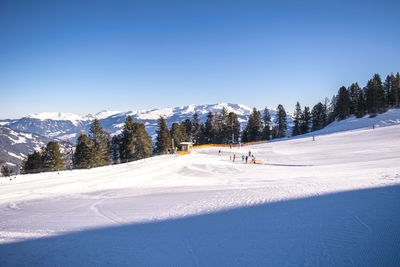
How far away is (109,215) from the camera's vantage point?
27.5ft

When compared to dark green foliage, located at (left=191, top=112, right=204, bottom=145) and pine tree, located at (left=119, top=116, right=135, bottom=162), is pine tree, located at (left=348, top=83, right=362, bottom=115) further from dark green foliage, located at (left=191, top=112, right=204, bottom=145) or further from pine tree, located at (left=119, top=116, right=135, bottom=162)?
pine tree, located at (left=119, top=116, right=135, bottom=162)

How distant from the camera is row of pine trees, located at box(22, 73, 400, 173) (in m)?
36.8

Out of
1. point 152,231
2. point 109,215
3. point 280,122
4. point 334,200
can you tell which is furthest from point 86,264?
point 280,122

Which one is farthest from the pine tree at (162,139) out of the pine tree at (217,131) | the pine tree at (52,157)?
the pine tree at (52,157)

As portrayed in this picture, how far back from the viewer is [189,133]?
233ft

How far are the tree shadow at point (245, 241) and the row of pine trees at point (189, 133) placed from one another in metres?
29.4

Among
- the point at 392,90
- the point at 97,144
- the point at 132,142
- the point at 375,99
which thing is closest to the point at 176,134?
the point at 132,142

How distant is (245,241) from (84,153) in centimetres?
3879

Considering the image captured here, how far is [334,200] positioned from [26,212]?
1425cm

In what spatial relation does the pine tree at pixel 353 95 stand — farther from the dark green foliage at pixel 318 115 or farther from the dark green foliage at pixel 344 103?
the dark green foliage at pixel 318 115

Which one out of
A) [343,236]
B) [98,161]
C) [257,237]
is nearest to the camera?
[343,236]

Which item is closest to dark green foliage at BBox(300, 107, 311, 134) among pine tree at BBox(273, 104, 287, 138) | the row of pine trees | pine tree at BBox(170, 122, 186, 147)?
the row of pine trees

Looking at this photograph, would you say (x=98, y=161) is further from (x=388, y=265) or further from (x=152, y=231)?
(x=388, y=265)

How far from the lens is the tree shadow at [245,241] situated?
15.0 feet
